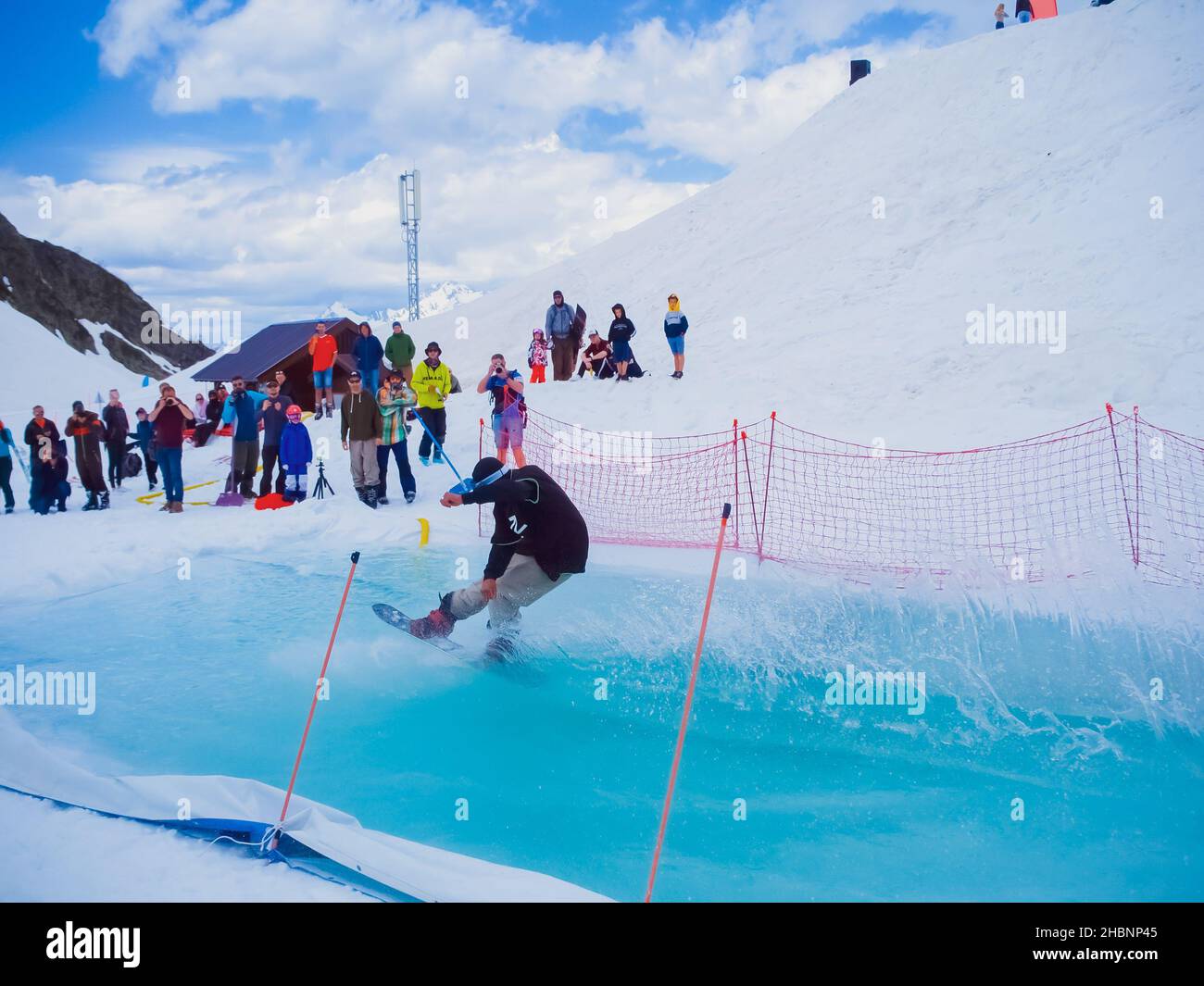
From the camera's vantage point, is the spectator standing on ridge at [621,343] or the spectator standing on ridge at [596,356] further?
the spectator standing on ridge at [596,356]

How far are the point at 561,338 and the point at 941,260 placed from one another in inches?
352

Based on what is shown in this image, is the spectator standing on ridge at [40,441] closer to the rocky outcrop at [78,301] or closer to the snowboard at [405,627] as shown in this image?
the snowboard at [405,627]

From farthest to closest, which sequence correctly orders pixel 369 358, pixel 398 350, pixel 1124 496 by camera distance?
pixel 398 350 < pixel 369 358 < pixel 1124 496

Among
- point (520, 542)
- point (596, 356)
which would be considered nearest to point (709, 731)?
point (520, 542)

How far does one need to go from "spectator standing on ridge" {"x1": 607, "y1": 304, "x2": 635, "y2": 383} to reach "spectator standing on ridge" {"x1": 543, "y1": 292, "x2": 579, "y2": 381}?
1.30 m

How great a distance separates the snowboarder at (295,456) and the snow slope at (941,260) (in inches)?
198

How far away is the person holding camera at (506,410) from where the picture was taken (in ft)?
38.9

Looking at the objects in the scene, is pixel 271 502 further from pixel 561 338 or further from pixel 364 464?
pixel 561 338

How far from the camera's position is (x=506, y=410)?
1186 cm

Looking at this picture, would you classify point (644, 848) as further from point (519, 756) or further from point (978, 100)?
point (978, 100)

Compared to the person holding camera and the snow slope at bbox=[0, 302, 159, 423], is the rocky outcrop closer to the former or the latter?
the snow slope at bbox=[0, 302, 159, 423]

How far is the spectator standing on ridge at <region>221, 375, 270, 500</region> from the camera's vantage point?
40.0 feet

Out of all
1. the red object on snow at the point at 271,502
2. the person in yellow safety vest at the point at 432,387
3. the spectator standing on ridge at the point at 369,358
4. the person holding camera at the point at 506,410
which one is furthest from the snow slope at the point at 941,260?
the red object on snow at the point at 271,502
